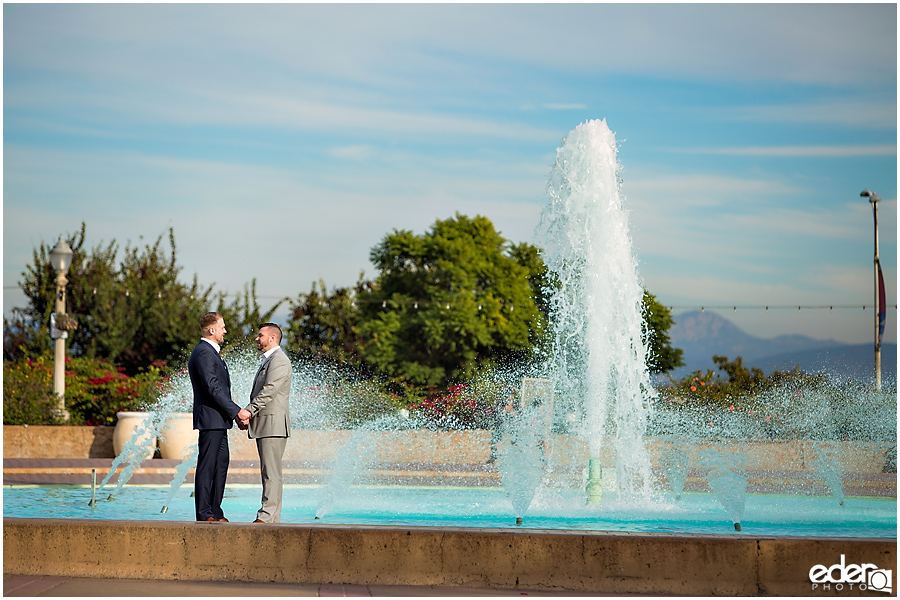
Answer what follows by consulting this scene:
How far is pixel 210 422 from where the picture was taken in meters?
6.64

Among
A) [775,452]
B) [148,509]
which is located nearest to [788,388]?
[775,452]

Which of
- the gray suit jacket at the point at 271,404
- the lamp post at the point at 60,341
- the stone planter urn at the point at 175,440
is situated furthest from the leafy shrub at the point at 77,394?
the gray suit jacket at the point at 271,404

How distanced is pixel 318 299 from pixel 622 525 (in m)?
30.6

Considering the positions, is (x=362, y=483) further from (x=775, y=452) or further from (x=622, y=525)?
(x=775, y=452)

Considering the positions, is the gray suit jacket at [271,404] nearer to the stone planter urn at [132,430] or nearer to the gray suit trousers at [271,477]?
the gray suit trousers at [271,477]

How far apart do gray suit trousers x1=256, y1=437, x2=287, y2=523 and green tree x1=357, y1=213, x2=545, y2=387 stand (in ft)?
85.2

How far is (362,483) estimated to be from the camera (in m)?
13.4

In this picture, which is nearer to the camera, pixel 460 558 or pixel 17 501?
pixel 460 558

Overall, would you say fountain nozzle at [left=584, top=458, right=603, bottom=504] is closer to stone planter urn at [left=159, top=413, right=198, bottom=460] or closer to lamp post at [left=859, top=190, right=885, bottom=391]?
stone planter urn at [left=159, top=413, right=198, bottom=460]

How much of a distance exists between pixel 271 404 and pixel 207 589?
1.69 m

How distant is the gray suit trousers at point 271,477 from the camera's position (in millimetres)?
6418

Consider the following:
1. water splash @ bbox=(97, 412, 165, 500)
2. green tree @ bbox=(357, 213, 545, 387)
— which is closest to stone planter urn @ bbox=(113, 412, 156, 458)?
water splash @ bbox=(97, 412, 165, 500)

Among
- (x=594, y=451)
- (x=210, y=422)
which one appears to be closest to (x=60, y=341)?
(x=594, y=451)

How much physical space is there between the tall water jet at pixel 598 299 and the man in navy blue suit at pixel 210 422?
6342 mm
